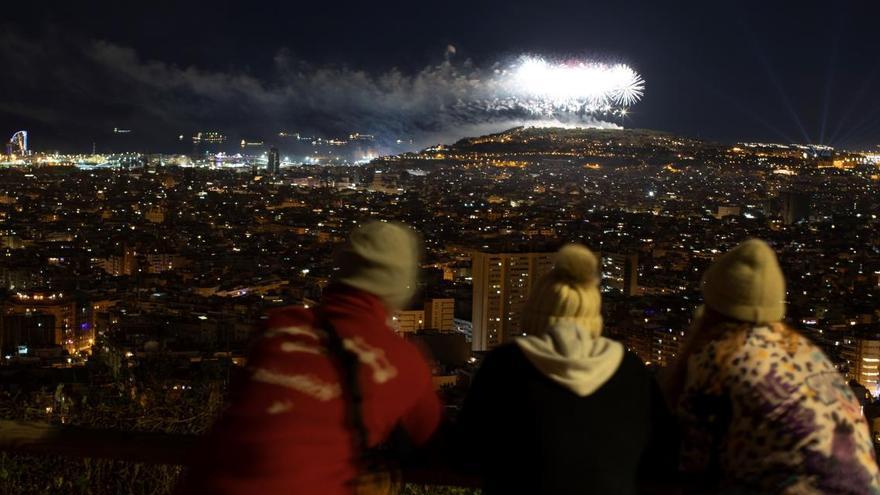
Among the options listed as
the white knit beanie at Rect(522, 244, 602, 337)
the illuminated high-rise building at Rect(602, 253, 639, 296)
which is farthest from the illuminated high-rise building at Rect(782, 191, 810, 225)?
the white knit beanie at Rect(522, 244, 602, 337)

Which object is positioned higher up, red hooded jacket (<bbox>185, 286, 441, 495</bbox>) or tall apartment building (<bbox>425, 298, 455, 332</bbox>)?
red hooded jacket (<bbox>185, 286, 441, 495</bbox>)

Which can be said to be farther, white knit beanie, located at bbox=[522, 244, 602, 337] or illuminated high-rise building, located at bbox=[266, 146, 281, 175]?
illuminated high-rise building, located at bbox=[266, 146, 281, 175]

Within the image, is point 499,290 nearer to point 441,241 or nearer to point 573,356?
point 441,241

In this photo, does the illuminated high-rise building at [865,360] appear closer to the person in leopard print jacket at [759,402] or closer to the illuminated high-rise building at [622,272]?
the illuminated high-rise building at [622,272]

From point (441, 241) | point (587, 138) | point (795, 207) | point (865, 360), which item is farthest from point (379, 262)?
point (587, 138)

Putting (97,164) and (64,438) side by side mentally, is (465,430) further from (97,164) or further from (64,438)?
(97,164)

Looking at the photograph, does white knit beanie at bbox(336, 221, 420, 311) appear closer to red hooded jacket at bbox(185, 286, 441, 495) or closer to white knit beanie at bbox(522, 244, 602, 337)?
red hooded jacket at bbox(185, 286, 441, 495)

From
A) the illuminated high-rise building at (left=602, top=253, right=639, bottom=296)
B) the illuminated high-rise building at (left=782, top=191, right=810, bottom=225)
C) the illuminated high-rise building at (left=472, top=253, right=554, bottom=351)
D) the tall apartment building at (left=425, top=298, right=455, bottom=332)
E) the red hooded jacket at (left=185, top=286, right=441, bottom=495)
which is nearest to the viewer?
the red hooded jacket at (left=185, top=286, right=441, bottom=495)

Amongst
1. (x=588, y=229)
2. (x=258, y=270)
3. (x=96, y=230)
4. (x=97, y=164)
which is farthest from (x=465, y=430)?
Result: (x=97, y=164)
